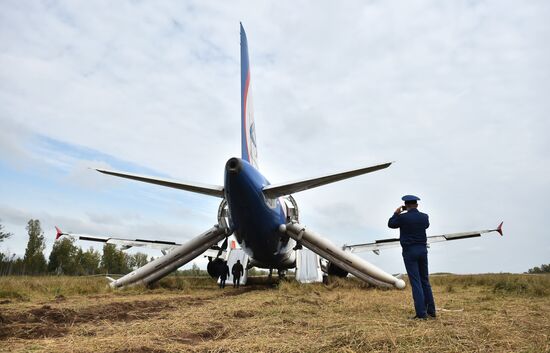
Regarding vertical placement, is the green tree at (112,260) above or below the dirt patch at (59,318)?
above

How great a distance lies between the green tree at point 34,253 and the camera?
5803 centimetres

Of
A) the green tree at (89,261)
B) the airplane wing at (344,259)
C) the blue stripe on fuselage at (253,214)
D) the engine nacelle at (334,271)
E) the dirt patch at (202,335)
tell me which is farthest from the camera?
the green tree at (89,261)

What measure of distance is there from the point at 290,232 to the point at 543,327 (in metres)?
8.51

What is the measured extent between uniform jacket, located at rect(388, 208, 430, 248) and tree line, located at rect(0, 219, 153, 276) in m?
56.6

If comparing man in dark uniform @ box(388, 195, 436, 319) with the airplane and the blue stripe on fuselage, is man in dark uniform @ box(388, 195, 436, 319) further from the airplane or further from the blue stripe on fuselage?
the blue stripe on fuselage

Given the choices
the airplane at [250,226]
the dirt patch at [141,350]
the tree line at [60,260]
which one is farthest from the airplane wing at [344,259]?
the tree line at [60,260]

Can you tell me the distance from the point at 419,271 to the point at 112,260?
251 ft

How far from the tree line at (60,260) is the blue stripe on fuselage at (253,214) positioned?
49.4 m

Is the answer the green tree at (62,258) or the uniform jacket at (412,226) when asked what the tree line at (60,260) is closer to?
Answer: the green tree at (62,258)

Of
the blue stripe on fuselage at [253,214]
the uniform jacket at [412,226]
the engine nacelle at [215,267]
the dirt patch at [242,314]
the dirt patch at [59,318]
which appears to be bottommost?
the dirt patch at [242,314]

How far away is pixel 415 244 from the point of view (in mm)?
5926

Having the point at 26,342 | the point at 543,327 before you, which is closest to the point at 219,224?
the point at 26,342

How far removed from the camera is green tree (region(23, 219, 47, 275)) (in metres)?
58.0

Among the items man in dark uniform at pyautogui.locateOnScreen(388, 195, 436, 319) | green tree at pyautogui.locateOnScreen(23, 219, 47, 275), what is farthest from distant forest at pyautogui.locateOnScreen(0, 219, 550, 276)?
man in dark uniform at pyautogui.locateOnScreen(388, 195, 436, 319)
